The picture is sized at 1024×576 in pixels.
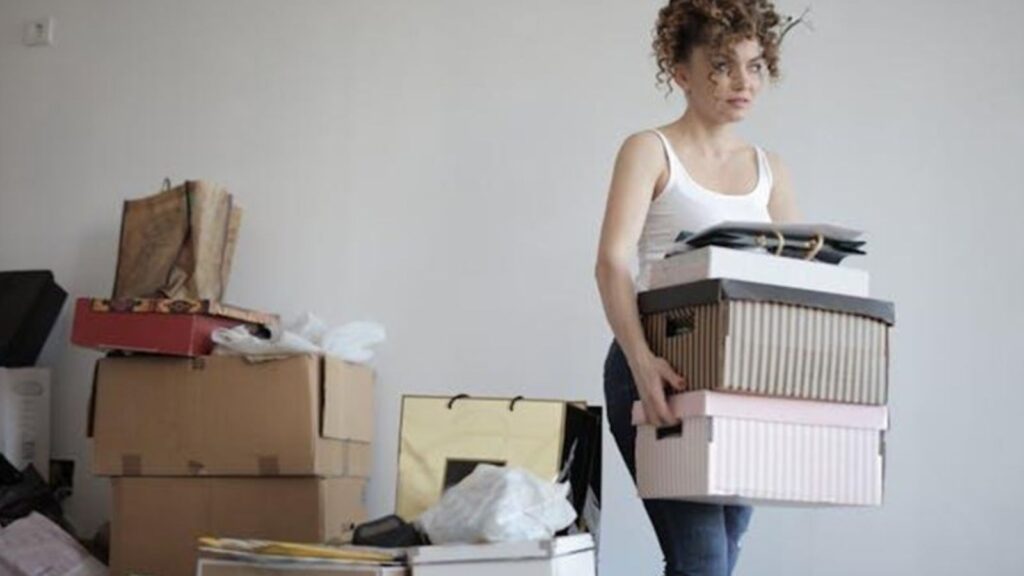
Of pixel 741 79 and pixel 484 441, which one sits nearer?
pixel 741 79

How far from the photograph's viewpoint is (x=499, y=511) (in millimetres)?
1749

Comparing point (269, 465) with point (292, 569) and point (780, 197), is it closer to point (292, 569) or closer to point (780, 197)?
point (292, 569)

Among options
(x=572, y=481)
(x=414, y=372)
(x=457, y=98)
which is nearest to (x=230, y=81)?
(x=457, y=98)

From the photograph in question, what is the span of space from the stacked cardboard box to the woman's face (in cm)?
127

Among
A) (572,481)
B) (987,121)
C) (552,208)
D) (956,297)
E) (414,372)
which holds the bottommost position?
(572,481)

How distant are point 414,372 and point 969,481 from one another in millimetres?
1301

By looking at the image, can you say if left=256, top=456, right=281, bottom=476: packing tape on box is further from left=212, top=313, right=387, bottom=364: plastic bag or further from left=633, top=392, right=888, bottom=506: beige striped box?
left=633, top=392, right=888, bottom=506: beige striped box

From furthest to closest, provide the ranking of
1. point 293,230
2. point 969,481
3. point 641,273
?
1. point 293,230
2. point 969,481
3. point 641,273

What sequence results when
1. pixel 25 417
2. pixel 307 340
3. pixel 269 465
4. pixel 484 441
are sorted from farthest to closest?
pixel 25 417, pixel 307 340, pixel 269 465, pixel 484 441

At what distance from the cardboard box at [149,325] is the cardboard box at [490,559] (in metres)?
1.05

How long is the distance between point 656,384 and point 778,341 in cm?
15

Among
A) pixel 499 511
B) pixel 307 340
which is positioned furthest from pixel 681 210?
pixel 307 340

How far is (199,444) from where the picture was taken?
2.53 meters

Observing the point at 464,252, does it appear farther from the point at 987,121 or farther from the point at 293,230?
the point at 987,121
